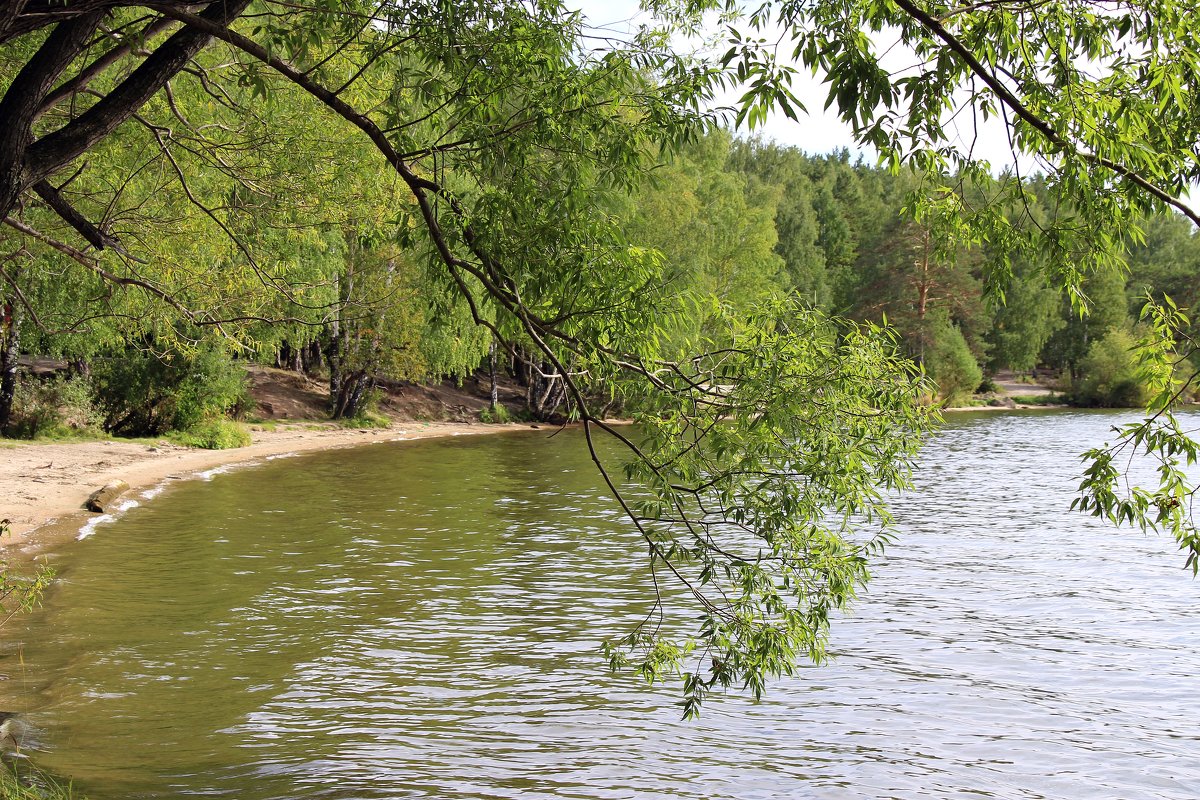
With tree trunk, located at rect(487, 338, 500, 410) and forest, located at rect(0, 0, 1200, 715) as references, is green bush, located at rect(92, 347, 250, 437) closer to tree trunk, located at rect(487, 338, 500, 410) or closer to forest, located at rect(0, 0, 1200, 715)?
tree trunk, located at rect(487, 338, 500, 410)

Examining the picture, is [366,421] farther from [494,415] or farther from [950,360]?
[950,360]

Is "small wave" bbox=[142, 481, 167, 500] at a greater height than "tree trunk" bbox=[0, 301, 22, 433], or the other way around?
"tree trunk" bbox=[0, 301, 22, 433]

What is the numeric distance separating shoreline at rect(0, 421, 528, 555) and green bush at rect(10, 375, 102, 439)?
698mm

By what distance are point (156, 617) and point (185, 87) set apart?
22.0ft

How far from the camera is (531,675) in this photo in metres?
11.0

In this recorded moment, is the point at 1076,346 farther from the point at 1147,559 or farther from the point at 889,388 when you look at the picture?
the point at 889,388

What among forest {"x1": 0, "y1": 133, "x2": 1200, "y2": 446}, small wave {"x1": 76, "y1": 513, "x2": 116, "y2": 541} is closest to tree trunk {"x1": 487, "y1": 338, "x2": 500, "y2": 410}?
forest {"x1": 0, "y1": 133, "x2": 1200, "y2": 446}

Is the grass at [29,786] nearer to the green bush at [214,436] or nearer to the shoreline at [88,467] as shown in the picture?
the shoreline at [88,467]

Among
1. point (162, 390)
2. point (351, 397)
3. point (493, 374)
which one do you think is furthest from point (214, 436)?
point (493, 374)

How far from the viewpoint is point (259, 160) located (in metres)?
12.3

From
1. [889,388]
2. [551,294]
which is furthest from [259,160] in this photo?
[889,388]

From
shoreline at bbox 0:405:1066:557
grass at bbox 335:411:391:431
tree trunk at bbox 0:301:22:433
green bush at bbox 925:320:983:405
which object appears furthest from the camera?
green bush at bbox 925:320:983:405

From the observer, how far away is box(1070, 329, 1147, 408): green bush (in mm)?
64438

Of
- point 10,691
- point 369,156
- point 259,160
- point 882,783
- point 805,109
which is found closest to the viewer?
point 805,109
